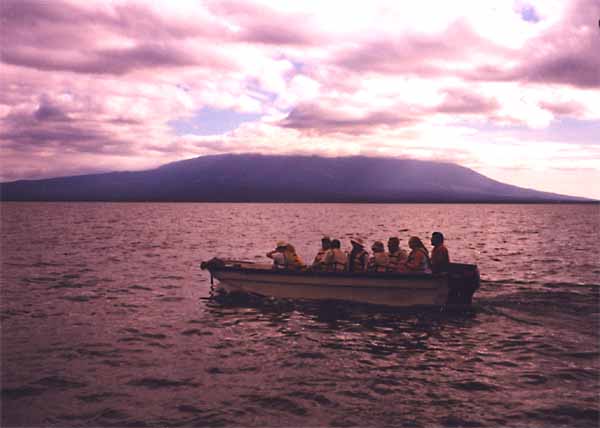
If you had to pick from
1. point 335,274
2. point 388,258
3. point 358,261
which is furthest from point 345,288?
point 388,258

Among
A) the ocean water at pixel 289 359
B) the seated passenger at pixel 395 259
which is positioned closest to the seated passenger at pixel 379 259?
the seated passenger at pixel 395 259

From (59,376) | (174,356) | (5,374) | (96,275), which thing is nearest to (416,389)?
(174,356)

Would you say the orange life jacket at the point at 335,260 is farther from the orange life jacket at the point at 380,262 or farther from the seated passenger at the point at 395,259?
the seated passenger at the point at 395,259

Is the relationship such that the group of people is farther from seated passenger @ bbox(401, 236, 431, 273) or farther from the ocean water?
the ocean water

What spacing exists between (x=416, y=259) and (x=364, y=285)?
2268 millimetres

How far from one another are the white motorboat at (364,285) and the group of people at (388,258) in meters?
0.43

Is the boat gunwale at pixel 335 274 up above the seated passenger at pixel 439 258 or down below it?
below

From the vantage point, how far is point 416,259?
62.6 feet

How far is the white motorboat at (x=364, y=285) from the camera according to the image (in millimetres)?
18781

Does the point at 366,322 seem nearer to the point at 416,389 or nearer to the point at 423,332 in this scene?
the point at 423,332

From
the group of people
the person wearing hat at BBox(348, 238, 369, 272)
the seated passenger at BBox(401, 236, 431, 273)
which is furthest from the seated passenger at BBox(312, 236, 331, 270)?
the seated passenger at BBox(401, 236, 431, 273)

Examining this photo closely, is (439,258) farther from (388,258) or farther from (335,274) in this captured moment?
(335,274)

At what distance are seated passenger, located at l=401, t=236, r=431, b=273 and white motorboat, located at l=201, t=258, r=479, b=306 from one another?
1.51 ft

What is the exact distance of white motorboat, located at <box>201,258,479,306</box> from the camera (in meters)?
18.8
